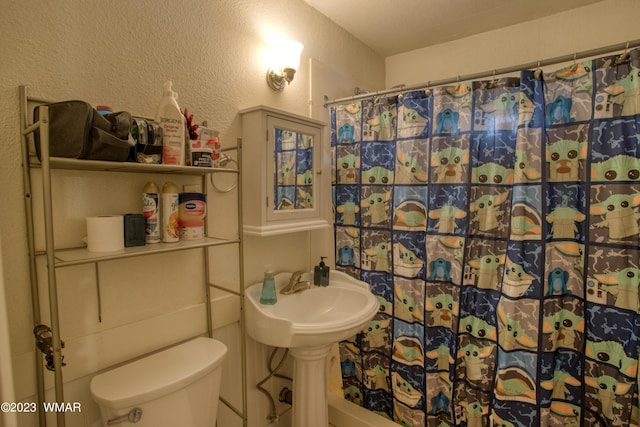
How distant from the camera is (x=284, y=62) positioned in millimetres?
1541

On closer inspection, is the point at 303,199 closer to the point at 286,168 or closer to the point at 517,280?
the point at 286,168

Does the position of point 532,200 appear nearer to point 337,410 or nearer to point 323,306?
point 323,306

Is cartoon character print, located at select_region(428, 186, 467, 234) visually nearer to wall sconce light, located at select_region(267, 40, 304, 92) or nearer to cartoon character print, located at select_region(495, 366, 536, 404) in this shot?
cartoon character print, located at select_region(495, 366, 536, 404)

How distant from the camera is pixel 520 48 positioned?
6.54 ft

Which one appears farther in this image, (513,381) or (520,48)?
(520,48)

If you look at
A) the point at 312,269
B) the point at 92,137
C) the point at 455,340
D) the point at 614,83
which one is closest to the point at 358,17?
the point at 614,83

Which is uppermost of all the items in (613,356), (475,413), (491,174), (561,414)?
(491,174)

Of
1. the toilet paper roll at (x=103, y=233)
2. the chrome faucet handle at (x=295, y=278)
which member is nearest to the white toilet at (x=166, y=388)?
the toilet paper roll at (x=103, y=233)

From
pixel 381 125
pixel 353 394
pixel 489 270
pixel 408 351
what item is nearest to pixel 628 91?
pixel 489 270

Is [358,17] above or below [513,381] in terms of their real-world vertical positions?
above

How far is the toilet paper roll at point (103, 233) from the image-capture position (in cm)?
89

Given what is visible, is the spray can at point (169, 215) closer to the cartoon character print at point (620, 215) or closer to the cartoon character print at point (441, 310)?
the cartoon character print at point (441, 310)

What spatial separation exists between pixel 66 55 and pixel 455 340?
1.90 meters

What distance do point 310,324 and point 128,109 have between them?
1001 mm
